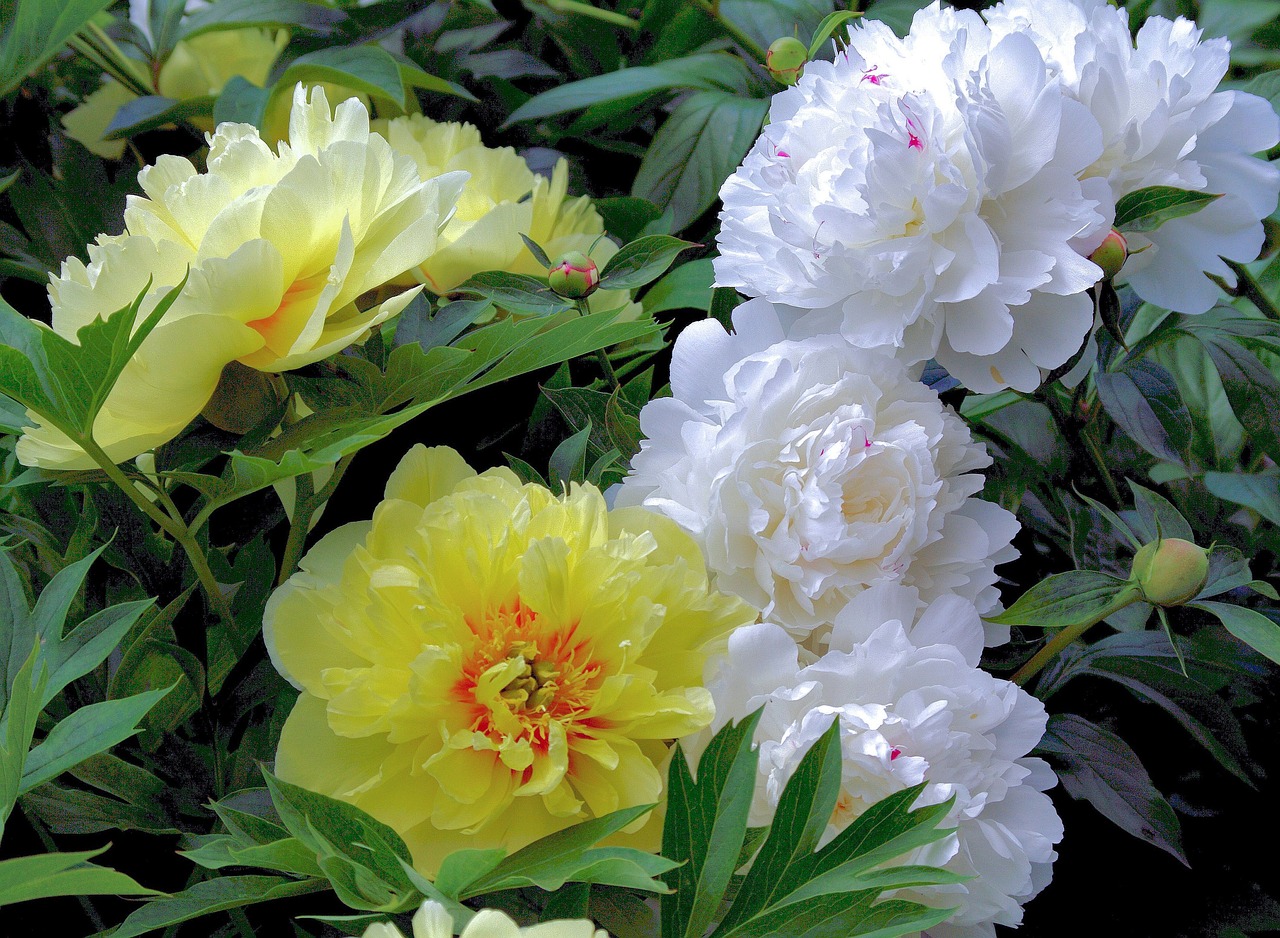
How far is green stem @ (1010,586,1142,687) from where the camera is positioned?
0.33m

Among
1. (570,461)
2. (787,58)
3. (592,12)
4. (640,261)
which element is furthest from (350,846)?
(592,12)

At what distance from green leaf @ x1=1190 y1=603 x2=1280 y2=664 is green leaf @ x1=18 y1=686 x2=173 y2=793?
31cm

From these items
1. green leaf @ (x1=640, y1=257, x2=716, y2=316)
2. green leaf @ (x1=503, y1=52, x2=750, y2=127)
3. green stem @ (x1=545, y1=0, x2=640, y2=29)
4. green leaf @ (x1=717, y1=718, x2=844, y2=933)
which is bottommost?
green leaf @ (x1=717, y1=718, x2=844, y2=933)

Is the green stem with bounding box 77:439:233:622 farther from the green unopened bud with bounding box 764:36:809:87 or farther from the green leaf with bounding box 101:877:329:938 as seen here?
the green unopened bud with bounding box 764:36:809:87

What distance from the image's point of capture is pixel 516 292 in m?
0.42

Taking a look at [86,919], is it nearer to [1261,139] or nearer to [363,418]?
[363,418]

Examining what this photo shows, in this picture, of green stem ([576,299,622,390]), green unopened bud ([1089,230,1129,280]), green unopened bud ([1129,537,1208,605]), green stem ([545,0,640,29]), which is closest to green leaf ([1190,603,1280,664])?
green unopened bud ([1129,537,1208,605])

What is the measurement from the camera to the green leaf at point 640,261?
0.42 metres

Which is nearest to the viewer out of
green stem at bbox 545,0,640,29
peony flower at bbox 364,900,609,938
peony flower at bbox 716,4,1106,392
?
peony flower at bbox 364,900,609,938

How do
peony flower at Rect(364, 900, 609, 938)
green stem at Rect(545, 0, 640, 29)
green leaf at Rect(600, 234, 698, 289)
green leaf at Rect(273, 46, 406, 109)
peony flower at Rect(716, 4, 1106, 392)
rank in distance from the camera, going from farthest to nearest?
green stem at Rect(545, 0, 640, 29)
green leaf at Rect(273, 46, 406, 109)
green leaf at Rect(600, 234, 698, 289)
peony flower at Rect(716, 4, 1106, 392)
peony flower at Rect(364, 900, 609, 938)

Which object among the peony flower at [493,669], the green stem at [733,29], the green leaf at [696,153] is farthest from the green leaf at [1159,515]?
the green stem at [733,29]

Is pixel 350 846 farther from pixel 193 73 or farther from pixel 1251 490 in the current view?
pixel 193 73

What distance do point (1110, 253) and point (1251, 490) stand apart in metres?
0.19

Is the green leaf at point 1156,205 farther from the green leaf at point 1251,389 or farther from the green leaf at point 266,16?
the green leaf at point 266,16
